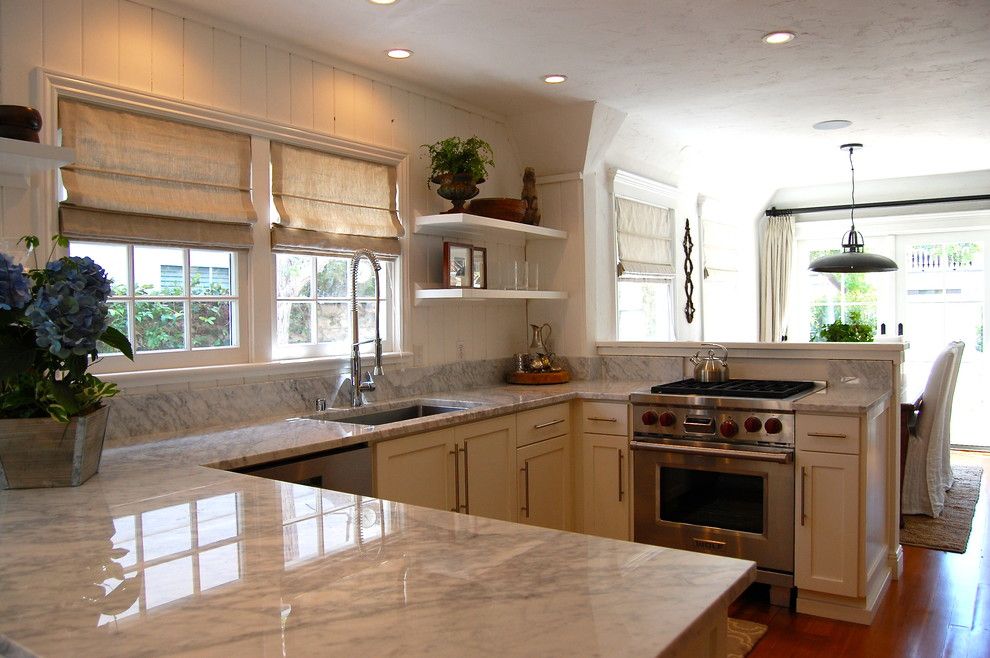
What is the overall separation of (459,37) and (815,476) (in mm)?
2326

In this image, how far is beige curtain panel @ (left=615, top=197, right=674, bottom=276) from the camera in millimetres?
4996

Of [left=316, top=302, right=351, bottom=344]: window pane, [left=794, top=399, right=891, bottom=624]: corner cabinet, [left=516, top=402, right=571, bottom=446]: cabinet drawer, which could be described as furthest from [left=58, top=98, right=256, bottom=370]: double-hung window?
[left=794, top=399, right=891, bottom=624]: corner cabinet

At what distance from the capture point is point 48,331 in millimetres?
1605

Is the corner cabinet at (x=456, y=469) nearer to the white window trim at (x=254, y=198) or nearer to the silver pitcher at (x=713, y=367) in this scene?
the white window trim at (x=254, y=198)

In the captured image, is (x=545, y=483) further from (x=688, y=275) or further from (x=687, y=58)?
(x=688, y=275)

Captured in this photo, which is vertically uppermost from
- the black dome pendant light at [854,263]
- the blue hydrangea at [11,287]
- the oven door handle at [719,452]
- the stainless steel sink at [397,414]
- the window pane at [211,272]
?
the black dome pendant light at [854,263]

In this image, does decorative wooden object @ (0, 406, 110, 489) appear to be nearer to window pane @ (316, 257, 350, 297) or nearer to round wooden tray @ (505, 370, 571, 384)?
window pane @ (316, 257, 350, 297)

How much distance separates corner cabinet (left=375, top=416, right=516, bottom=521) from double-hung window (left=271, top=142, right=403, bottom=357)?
720mm

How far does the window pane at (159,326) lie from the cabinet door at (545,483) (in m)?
1.51

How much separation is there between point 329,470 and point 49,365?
1034 mm

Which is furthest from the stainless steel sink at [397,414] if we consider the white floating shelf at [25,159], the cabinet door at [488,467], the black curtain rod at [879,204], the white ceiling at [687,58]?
the black curtain rod at [879,204]

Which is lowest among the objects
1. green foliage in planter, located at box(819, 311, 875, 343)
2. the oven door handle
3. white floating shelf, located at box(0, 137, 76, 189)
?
the oven door handle

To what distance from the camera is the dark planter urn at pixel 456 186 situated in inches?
149

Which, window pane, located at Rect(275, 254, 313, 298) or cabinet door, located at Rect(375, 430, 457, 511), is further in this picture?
window pane, located at Rect(275, 254, 313, 298)
